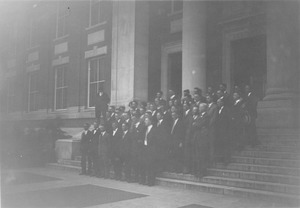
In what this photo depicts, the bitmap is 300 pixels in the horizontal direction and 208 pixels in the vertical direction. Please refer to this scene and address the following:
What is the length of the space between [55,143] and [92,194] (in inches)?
218

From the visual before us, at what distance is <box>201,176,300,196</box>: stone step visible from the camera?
18.9 ft

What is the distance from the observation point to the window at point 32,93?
8680 millimetres

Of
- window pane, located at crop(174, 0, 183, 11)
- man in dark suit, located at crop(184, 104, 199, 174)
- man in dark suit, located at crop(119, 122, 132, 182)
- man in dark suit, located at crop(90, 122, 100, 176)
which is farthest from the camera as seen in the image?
window pane, located at crop(174, 0, 183, 11)

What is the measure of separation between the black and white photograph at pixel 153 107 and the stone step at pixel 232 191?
0.02m

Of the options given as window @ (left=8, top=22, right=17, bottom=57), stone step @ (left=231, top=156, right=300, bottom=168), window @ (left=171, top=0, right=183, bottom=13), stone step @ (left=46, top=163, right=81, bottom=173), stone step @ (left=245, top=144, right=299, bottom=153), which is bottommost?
stone step @ (left=46, top=163, right=81, bottom=173)

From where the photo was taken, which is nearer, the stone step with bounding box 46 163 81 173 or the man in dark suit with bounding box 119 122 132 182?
Answer: the man in dark suit with bounding box 119 122 132 182

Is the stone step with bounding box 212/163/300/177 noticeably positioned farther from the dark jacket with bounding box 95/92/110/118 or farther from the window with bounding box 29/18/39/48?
the window with bounding box 29/18/39/48

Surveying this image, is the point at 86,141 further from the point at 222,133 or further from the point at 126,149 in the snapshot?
the point at 222,133

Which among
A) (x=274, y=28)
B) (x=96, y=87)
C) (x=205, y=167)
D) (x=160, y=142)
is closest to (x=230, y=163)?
(x=205, y=167)

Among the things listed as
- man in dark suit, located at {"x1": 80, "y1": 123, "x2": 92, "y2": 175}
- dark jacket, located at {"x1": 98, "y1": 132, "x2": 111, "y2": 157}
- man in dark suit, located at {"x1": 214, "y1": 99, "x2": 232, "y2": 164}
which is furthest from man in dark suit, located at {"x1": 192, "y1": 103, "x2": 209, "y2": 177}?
man in dark suit, located at {"x1": 80, "y1": 123, "x2": 92, "y2": 175}

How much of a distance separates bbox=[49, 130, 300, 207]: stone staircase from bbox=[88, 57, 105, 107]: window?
5.21 metres

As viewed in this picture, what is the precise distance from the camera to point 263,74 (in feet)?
33.8

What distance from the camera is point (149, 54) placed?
12875 millimetres

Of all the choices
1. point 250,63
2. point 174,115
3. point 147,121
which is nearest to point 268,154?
point 174,115
